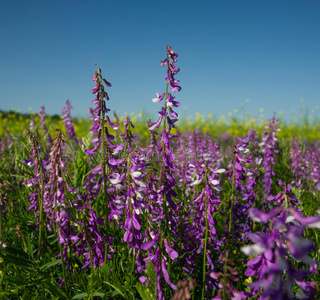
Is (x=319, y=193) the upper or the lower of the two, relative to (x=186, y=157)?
lower

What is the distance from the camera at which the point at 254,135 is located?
5.73m

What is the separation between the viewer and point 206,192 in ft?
6.07

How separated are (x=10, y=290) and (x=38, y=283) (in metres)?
0.18

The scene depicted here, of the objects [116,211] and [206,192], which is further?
[116,211]

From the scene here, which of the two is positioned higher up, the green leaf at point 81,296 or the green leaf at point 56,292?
the green leaf at point 56,292

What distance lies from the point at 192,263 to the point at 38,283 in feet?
3.68

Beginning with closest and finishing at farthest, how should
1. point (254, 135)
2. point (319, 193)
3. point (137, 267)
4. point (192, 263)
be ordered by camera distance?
point (137, 267) → point (192, 263) → point (319, 193) → point (254, 135)

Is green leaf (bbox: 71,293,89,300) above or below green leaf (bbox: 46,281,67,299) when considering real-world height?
below

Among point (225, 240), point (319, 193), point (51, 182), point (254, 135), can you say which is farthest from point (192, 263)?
point (254, 135)

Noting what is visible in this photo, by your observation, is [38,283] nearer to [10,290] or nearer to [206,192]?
[10,290]

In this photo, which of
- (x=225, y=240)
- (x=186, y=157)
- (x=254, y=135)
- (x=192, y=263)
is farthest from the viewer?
(x=254, y=135)

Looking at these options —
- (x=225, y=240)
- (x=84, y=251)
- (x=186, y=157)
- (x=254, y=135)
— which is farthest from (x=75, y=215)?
(x=254, y=135)

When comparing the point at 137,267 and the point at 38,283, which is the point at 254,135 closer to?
the point at 137,267

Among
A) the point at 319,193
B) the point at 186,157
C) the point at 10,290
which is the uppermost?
the point at 186,157
